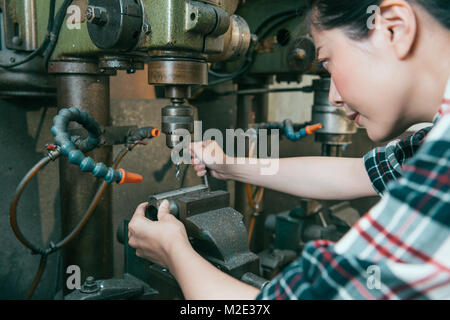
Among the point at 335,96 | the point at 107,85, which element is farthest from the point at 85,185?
the point at 335,96

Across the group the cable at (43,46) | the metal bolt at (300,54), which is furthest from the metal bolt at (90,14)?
the metal bolt at (300,54)

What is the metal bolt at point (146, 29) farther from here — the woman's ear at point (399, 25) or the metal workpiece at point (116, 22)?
the woman's ear at point (399, 25)

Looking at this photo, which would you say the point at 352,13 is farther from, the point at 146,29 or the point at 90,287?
the point at 90,287

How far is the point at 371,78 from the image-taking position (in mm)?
602

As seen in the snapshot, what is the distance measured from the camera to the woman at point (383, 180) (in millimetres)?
403

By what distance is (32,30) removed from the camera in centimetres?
97

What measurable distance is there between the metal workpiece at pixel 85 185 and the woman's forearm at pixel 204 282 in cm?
47

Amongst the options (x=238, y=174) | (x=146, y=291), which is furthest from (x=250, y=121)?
(x=146, y=291)

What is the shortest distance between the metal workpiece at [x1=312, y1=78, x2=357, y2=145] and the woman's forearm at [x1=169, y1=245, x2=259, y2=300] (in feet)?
3.23

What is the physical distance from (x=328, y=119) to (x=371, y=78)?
33.8 inches

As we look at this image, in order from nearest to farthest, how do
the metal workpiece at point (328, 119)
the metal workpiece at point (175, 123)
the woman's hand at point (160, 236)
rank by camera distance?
the woman's hand at point (160, 236) → the metal workpiece at point (175, 123) → the metal workpiece at point (328, 119)

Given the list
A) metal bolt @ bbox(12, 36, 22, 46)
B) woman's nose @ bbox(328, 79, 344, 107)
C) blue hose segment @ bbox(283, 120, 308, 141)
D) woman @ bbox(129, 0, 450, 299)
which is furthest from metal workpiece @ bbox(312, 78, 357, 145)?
metal bolt @ bbox(12, 36, 22, 46)
